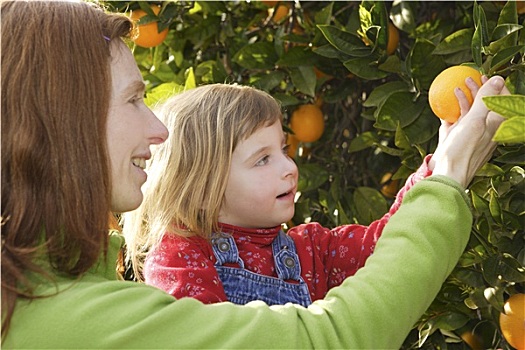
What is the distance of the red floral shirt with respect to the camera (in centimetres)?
162

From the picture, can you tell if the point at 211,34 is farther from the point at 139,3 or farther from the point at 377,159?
the point at 377,159

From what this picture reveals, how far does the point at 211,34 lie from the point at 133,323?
4.18 ft

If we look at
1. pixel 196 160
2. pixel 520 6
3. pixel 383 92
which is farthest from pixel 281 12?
pixel 196 160

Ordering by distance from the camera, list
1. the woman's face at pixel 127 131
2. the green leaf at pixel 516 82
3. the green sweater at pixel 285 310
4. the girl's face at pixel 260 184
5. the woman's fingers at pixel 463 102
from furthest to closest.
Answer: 1. the girl's face at pixel 260 184
2. the green leaf at pixel 516 82
3. the woman's fingers at pixel 463 102
4. the woman's face at pixel 127 131
5. the green sweater at pixel 285 310

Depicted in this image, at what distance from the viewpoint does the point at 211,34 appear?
7.94ft

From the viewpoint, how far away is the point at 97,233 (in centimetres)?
137

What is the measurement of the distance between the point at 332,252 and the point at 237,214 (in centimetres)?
18

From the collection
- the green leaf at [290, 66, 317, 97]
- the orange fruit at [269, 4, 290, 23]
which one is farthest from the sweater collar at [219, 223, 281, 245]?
the orange fruit at [269, 4, 290, 23]

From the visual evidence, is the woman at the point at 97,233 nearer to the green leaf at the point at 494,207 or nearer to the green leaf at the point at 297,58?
the green leaf at the point at 494,207

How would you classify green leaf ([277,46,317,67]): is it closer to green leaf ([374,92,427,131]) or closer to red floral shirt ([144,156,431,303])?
green leaf ([374,92,427,131])

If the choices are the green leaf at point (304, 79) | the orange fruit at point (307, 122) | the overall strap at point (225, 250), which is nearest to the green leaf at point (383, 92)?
the green leaf at point (304, 79)

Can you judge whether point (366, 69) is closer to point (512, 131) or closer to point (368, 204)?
point (368, 204)

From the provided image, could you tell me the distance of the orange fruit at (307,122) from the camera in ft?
7.65

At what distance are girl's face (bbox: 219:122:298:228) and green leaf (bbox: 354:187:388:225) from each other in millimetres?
442
